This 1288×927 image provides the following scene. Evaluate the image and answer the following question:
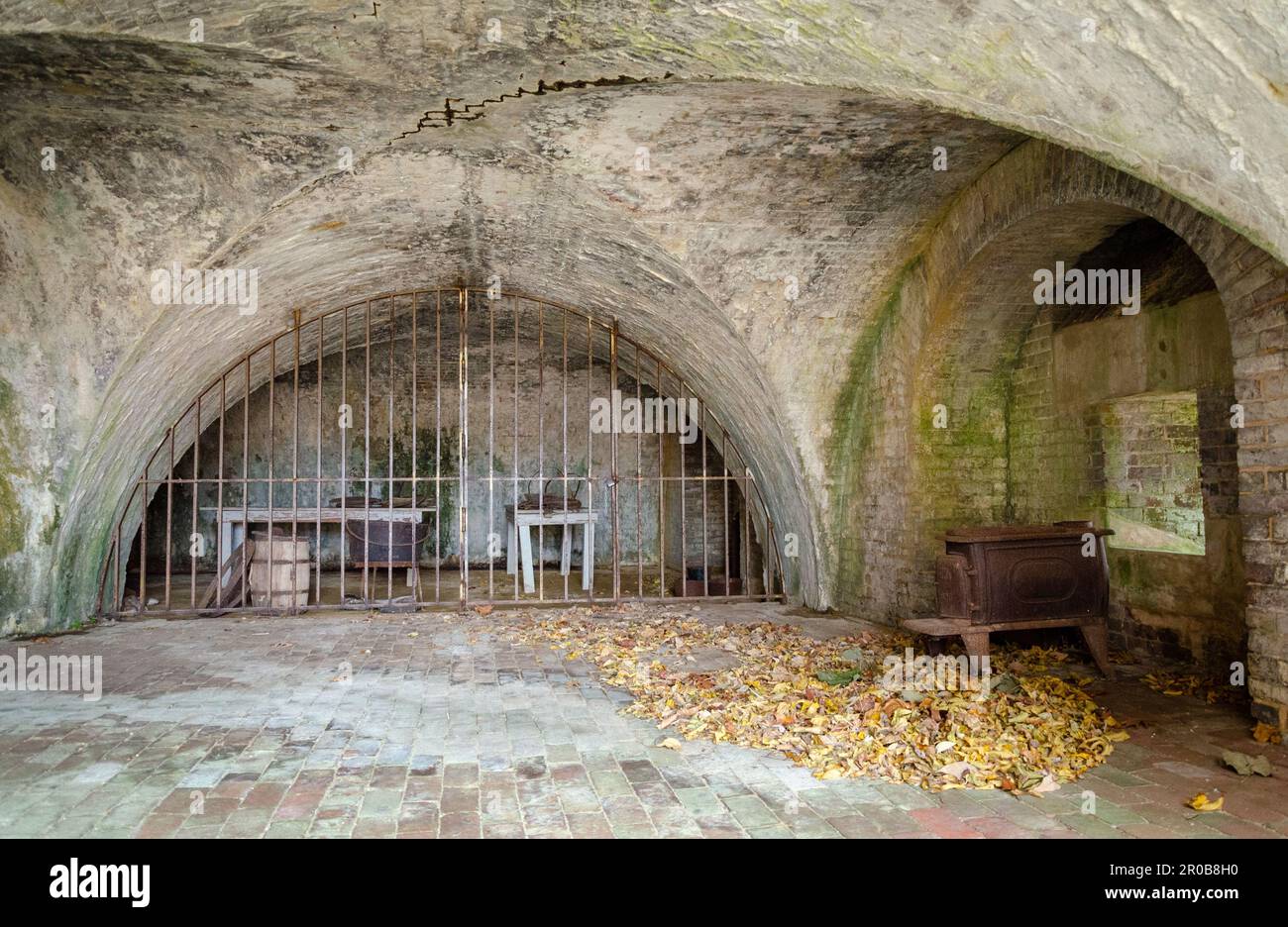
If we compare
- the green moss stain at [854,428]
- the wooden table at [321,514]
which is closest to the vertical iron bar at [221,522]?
the wooden table at [321,514]

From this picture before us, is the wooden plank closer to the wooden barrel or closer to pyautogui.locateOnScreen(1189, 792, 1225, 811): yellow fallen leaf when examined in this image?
the wooden barrel

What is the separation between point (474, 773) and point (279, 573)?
630cm

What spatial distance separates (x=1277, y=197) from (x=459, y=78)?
4.19 metres

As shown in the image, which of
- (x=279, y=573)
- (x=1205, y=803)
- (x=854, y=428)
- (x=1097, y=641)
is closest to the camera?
(x=1205, y=803)

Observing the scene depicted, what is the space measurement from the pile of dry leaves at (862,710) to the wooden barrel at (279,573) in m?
3.71

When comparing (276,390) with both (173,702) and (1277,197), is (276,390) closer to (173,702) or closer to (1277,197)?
(173,702)

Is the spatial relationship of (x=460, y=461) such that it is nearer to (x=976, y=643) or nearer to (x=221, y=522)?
(x=221, y=522)

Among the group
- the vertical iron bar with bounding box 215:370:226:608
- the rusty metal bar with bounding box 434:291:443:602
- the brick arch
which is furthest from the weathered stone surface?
the rusty metal bar with bounding box 434:291:443:602

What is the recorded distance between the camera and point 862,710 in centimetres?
464

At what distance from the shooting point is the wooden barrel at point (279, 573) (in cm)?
923

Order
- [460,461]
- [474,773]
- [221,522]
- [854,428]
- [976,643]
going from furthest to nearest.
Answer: [460,461], [221,522], [854,428], [976,643], [474,773]

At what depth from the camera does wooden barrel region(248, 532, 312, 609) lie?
9.23 metres

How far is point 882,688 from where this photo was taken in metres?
5.00

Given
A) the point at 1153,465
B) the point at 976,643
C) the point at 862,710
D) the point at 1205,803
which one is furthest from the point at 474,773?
the point at 1153,465
